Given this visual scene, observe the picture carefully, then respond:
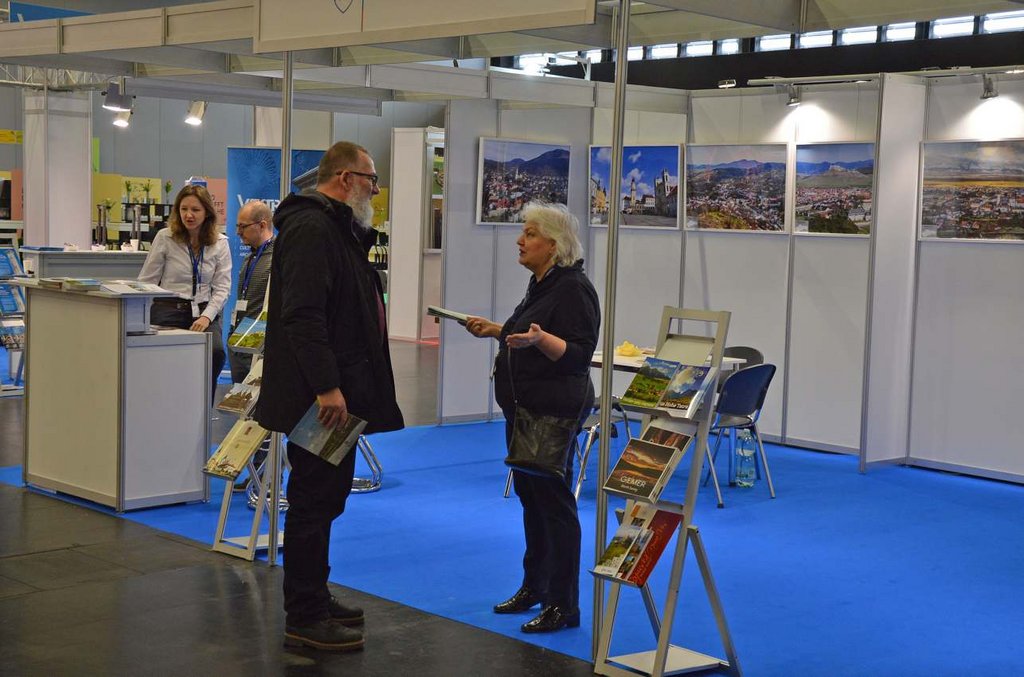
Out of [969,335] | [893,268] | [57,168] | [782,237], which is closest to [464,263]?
[782,237]

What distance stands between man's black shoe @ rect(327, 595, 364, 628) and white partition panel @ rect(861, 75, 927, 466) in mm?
5099

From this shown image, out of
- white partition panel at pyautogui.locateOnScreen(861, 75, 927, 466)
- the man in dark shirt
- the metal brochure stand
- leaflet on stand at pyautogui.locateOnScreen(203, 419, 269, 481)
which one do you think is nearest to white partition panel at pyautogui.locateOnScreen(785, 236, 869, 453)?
white partition panel at pyautogui.locateOnScreen(861, 75, 927, 466)

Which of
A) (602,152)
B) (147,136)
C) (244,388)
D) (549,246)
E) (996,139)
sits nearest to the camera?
(549,246)

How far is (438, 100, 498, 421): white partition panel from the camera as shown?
991 cm

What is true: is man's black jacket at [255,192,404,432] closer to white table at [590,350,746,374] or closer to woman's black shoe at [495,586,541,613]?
woman's black shoe at [495,586,541,613]

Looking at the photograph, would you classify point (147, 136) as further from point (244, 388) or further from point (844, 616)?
point (844, 616)

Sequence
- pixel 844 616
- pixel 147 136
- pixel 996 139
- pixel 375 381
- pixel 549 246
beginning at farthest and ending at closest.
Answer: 1. pixel 147 136
2. pixel 996 139
3. pixel 844 616
4. pixel 549 246
5. pixel 375 381

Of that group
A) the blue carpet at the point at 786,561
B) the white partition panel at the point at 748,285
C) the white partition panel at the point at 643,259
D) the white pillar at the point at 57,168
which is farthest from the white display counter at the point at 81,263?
the white partition panel at the point at 748,285

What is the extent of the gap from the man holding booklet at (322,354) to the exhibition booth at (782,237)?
2.62 metres

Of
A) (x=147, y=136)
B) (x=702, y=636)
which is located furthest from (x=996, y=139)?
(x=147, y=136)

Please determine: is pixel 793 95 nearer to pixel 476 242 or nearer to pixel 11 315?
pixel 476 242

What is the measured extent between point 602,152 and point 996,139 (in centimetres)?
319

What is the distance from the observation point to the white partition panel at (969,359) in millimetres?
8500

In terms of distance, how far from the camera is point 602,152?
33.9 feet
